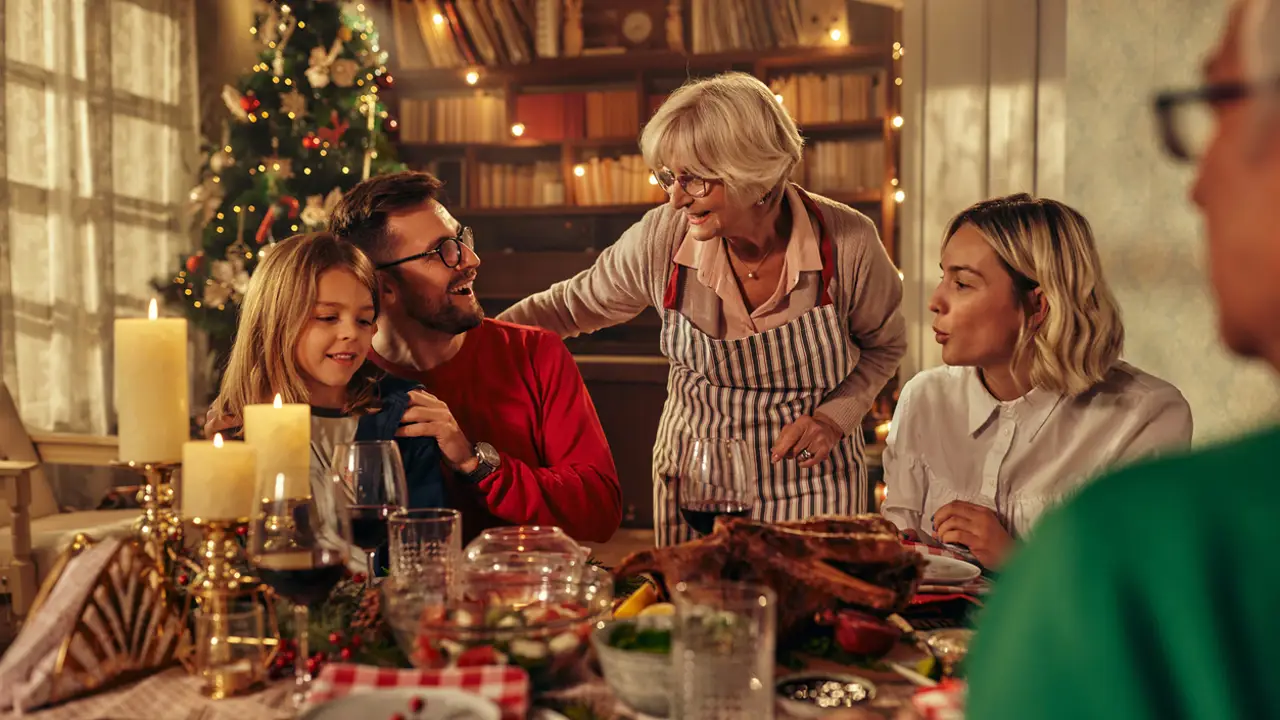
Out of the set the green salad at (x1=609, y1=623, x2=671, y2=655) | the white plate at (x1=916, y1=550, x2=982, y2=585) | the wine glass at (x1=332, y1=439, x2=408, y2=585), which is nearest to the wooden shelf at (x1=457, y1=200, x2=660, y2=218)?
the white plate at (x1=916, y1=550, x2=982, y2=585)

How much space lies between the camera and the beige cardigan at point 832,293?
2562 mm

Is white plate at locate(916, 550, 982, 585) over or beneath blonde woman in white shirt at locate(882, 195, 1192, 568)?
beneath

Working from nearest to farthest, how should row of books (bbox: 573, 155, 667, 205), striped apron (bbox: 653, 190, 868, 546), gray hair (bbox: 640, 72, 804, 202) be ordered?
gray hair (bbox: 640, 72, 804, 202), striped apron (bbox: 653, 190, 868, 546), row of books (bbox: 573, 155, 667, 205)

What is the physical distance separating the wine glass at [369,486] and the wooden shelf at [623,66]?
5.06 m

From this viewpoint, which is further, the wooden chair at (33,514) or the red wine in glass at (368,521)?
the wooden chair at (33,514)

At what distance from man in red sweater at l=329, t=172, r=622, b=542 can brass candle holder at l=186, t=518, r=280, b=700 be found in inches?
36.8

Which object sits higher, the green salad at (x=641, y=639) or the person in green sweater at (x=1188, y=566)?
the person in green sweater at (x=1188, y=566)

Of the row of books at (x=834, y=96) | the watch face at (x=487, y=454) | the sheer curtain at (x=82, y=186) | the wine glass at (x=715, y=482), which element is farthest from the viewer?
the row of books at (x=834, y=96)

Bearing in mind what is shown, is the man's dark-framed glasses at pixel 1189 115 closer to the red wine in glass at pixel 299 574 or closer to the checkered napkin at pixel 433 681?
the checkered napkin at pixel 433 681

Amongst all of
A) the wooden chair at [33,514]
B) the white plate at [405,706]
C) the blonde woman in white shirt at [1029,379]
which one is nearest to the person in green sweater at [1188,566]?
the white plate at [405,706]

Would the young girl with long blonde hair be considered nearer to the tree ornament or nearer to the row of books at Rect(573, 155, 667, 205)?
the tree ornament

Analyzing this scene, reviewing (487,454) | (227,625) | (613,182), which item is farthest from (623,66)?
(227,625)

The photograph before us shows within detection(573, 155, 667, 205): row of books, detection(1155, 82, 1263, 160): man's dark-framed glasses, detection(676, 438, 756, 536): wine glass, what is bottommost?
detection(676, 438, 756, 536): wine glass

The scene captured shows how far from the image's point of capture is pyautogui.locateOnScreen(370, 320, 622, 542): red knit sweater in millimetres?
2238
